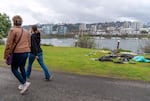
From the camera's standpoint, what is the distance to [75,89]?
675 cm

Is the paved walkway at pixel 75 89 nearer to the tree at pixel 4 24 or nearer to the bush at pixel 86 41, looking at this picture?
Result: the bush at pixel 86 41

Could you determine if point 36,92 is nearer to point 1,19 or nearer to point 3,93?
point 3,93

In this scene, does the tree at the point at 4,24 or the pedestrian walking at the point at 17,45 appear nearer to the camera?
the pedestrian walking at the point at 17,45

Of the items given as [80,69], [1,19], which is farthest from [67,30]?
[80,69]

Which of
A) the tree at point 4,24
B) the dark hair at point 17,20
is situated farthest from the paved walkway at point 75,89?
the tree at point 4,24

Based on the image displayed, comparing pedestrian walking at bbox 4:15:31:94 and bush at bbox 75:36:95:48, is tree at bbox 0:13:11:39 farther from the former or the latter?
pedestrian walking at bbox 4:15:31:94

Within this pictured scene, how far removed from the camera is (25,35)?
608 cm

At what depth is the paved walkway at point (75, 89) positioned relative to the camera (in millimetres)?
5949

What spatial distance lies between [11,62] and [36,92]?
949 millimetres

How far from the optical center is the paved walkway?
19.5 ft

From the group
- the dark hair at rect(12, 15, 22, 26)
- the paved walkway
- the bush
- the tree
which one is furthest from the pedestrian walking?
the tree

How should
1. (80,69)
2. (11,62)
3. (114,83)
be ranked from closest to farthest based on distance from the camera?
1. (11,62)
2. (114,83)
3. (80,69)

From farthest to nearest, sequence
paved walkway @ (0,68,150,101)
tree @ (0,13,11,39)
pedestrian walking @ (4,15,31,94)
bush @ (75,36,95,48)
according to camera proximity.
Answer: tree @ (0,13,11,39) → bush @ (75,36,95,48) → paved walkway @ (0,68,150,101) → pedestrian walking @ (4,15,31,94)

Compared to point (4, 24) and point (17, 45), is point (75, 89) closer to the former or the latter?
point (17, 45)
